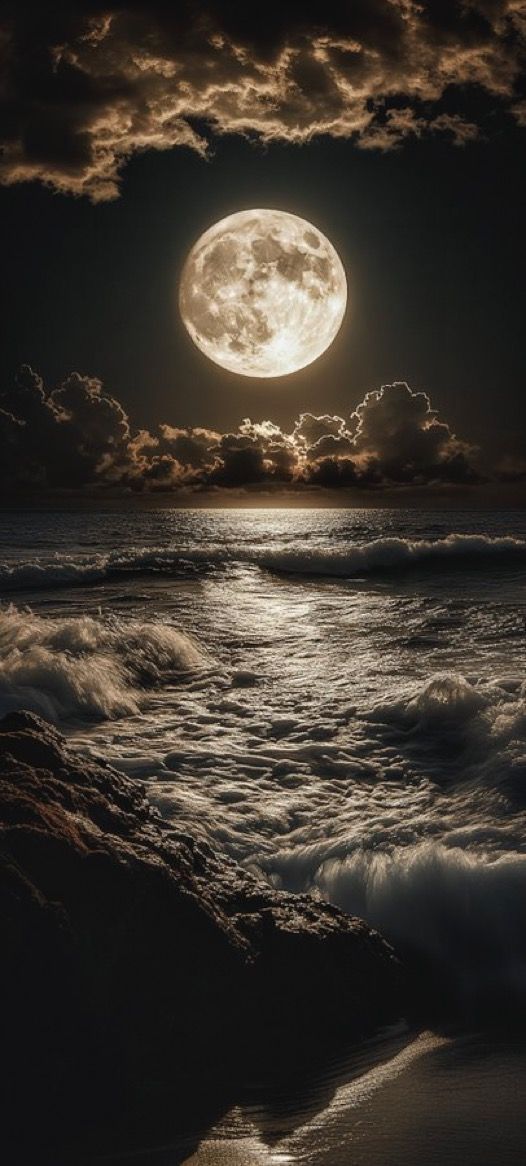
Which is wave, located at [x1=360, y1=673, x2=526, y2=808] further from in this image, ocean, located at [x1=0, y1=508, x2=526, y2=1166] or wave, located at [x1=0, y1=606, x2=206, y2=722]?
wave, located at [x1=0, y1=606, x2=206, y2=722]

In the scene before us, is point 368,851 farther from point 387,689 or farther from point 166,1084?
point 387,689

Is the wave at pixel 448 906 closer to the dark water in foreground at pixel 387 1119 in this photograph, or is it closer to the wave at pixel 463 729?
the dark water in foreground at pixel 387 1119

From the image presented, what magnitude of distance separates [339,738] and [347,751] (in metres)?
0.38

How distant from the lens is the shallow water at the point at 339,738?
384 centimetres

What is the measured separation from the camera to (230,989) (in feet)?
8.81

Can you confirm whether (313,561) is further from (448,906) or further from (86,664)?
(448,906)

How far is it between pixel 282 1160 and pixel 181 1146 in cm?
29

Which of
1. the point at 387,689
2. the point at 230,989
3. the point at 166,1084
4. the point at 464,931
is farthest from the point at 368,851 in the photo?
the point at 387,689

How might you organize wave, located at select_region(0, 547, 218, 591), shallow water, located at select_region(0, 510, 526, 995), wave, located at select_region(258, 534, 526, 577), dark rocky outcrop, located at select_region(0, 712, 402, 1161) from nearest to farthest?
1. dark rocky outcrop, located at select_region(0, 712, 402, 1161)
2. shallow water, located at select_region(0, 510, 526, 995)
3. wave, located at select_region(0, 547, 218, 591)
4. wave, located at select_region(258, 534, 526, 577)

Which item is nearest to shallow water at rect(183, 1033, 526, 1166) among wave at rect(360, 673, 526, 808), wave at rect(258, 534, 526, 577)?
wave at rect(360, 673, 526, 808)

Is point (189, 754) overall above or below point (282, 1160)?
above

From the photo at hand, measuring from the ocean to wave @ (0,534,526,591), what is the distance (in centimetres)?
1254

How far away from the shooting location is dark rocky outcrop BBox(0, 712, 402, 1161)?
2318mm

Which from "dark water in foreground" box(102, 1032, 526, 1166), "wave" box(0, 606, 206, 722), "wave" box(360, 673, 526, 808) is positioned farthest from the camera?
"wave" box(0, 606, 206, 722)
